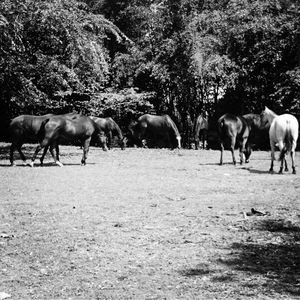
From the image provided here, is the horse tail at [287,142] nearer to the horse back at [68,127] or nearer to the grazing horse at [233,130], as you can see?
the grazing horse at [233,130]

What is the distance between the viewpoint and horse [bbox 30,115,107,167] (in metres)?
17.1

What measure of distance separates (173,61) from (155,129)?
151 inches

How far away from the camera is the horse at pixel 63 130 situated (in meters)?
17.1

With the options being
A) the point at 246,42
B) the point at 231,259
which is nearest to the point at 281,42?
the point at 246,42

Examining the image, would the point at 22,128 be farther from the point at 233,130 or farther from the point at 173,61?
the point at 173,61

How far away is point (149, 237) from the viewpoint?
7438mm

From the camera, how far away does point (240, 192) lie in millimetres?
11594

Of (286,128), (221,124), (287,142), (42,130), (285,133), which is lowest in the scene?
(287,142)

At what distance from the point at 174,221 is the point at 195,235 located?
3.20 feet

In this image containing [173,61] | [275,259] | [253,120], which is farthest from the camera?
[173,61]

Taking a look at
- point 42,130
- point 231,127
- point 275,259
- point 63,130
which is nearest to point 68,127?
point 63,130

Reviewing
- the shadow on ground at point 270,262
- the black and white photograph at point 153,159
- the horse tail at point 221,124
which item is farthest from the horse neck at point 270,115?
the shadow on ground at point 270,262

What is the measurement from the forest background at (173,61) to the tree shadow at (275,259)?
13606 mm

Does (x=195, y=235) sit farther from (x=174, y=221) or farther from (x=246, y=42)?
(x=246, y=42)
